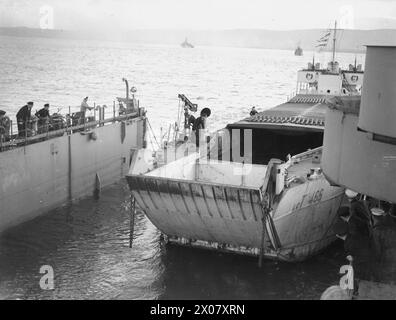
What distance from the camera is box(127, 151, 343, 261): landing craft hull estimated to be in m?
→ 12.7

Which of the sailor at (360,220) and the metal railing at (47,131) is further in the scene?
the metal railing at (47,131)

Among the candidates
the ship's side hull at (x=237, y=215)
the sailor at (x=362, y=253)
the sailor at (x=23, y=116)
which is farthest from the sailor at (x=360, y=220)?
the sailor at (x=23, y=116)

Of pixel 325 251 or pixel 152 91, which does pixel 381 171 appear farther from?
pixel 152 91

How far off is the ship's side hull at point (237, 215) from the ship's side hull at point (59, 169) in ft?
15.4

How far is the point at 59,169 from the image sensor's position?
18.6 meters

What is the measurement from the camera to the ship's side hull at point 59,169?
635 inches

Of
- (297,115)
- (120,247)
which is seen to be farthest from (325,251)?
(297,115)

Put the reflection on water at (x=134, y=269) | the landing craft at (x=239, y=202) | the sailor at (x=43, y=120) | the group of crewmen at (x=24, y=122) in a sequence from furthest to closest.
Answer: the sailor at (x=43, y=120), the group of crewmen at (x=24, y=122), the reflection on water at (x=134, y=269), the landing craft at (x=239, y=202)

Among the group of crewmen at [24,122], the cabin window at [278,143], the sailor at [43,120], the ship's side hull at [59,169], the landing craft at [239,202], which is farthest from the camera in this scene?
the cabin window at [278,143]

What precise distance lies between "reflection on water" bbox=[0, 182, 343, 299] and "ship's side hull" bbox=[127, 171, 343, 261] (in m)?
0.50

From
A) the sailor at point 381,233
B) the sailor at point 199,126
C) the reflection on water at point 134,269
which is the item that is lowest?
the reflection on water at point 134,269

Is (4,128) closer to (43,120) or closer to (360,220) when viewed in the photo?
(43,120)

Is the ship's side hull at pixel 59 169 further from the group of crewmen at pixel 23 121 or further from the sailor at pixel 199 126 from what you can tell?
the sailor at pixel 199 126
